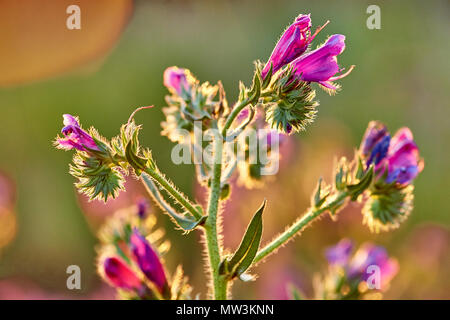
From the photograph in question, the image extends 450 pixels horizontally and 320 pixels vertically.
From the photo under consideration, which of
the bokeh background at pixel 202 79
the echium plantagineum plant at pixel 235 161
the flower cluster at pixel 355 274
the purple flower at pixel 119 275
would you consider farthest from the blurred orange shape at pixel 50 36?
the flower cluster at pixel 355 274

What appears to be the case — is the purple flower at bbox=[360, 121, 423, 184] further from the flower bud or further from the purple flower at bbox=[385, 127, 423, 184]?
the flower bud

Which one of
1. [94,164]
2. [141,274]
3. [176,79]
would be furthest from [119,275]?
[176,79]

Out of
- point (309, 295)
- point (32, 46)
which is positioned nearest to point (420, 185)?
point (309, 295)

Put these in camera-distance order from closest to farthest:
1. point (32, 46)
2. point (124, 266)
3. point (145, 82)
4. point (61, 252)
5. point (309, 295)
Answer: point (124, 266), point (309, 295), point (61, 252), point (32, 46), point (145, 82)

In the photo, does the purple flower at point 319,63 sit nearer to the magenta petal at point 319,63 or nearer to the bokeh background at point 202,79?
the magenta petal at point 319,63

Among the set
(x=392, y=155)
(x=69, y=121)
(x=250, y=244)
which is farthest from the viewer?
(x=392, y=155)

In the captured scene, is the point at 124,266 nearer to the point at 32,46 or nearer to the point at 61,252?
the point at 61,252

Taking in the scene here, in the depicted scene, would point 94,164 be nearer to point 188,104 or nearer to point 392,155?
point 188,104
